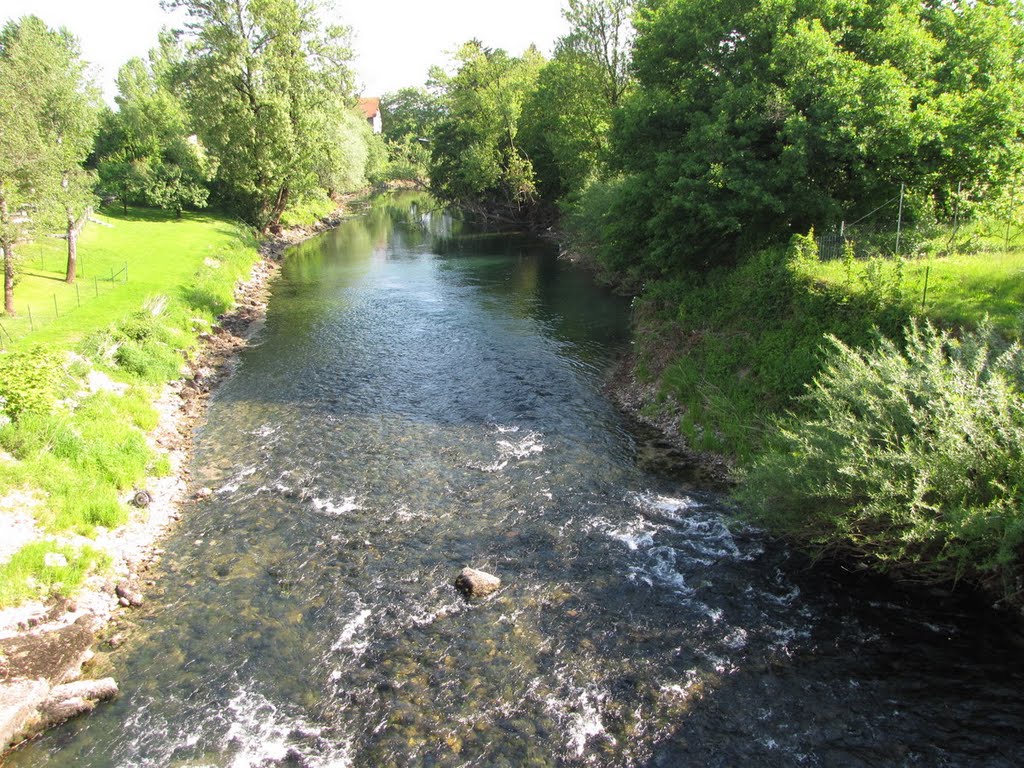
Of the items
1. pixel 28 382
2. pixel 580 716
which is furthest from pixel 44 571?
pixel 580 716

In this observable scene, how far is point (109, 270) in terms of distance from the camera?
124 ft

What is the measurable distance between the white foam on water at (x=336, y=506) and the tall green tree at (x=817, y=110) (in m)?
16.4

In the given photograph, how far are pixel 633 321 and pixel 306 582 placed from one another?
22.5m

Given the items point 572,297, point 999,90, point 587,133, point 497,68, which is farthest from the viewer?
point 497,68

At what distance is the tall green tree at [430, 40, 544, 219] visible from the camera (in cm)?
6500

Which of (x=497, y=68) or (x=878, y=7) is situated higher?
(x=497, y=68)

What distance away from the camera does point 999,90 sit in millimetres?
21188

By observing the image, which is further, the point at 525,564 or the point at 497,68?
the point at 497,68

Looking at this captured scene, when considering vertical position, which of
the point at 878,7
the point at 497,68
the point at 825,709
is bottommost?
the point at 825,709

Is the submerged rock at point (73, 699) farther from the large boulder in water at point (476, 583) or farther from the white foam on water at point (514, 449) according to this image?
the white foam on water at point (514, 449)

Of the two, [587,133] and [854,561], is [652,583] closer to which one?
[854,561]

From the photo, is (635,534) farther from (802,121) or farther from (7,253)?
(7,253)

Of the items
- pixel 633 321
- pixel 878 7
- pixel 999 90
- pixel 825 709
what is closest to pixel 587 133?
pixel 633 321

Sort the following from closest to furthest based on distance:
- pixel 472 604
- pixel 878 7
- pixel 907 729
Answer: pixel 907 729
pixel 472 604
pixel 878 7
